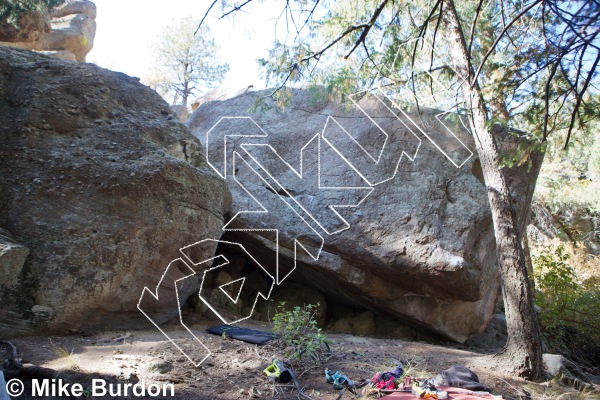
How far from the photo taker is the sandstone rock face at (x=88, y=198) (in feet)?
14.9

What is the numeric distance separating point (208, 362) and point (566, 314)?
6338 millimetres

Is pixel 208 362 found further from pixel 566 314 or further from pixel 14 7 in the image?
pixel 566 314

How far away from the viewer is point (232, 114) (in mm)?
7930

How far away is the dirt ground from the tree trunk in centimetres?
24

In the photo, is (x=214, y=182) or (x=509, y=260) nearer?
(x=509, y=260)

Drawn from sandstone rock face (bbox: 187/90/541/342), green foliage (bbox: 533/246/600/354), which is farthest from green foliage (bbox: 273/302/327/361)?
green foliage (bbox: 533/246/600/354)

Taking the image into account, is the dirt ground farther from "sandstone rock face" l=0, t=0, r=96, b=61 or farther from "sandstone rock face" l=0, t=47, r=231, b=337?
"sandstone rock face" l=0, t=0, r=96, b=61

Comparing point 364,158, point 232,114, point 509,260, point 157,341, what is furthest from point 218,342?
point 232,114

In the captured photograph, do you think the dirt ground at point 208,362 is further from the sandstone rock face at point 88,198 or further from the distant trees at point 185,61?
Answer: the distant trees at point 185,61

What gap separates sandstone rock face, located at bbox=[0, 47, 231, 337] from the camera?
455cm

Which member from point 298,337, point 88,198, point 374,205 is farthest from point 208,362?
point 374,205

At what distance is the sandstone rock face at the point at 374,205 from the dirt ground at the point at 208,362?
1420 millimetres

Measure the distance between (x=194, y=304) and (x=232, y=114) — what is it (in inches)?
133

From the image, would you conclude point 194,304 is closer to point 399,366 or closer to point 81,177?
point 81,177
